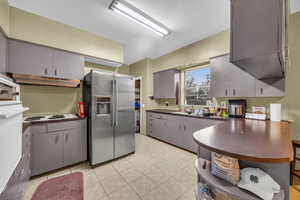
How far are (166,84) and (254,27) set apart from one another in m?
3.10

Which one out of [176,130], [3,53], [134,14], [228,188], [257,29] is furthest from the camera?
[176,130]

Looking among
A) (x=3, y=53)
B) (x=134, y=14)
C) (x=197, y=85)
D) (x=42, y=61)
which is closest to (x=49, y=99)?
(x=42, y=61)

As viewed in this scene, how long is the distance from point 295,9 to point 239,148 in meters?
2.99

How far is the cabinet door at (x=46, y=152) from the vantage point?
→ 6.41 ft

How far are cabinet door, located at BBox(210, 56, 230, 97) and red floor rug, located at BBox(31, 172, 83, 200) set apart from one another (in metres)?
3.11

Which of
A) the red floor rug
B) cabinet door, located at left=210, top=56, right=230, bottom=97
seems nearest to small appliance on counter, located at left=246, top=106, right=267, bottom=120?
cabinet door, located at left=210, top=56, right=230, bottom=97

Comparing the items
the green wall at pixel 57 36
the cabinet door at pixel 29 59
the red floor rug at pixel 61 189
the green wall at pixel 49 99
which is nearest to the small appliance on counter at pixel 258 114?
the red floor rug at pixel 61 189

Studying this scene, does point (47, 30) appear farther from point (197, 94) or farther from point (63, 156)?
point (197, 94)

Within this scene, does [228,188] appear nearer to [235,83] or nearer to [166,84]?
[235,83]

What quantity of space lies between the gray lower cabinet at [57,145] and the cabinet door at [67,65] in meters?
1.04

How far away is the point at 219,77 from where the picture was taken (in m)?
2.63

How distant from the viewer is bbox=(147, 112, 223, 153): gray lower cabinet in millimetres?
2787

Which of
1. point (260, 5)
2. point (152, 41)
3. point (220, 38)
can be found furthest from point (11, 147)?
point (220, 38)

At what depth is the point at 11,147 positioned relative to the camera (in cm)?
95
